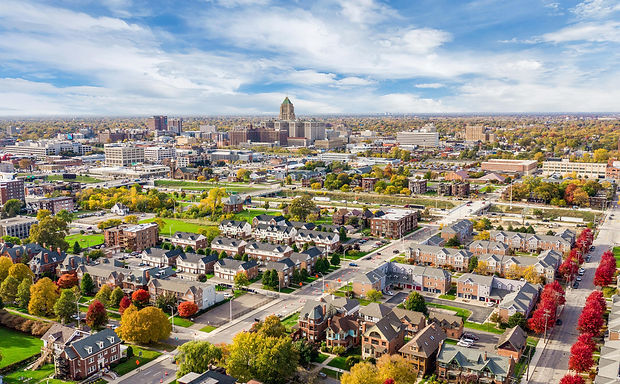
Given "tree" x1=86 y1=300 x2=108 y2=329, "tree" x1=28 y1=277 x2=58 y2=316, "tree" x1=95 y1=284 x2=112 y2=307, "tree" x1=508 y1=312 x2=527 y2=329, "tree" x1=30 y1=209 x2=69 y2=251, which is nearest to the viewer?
"tree" x1=508 y1=312 x2=527 y2=329

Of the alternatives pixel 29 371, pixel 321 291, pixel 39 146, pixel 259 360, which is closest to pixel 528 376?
pixel 259 360

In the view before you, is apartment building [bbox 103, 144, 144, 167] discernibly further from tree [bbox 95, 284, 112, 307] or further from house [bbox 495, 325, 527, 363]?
house [bbox 495, 325, 527, 363]

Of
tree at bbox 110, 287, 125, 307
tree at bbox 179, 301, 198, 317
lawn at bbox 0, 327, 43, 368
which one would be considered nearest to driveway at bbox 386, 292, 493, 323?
tree at bbox 179, 301, 198, 317

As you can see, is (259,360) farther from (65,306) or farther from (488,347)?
(65,306)

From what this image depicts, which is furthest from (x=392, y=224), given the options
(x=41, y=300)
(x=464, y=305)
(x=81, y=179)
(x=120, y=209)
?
(x=81, y=179)

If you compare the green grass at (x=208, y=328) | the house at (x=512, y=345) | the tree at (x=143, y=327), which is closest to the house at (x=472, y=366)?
the house at (x=512, y=345)
